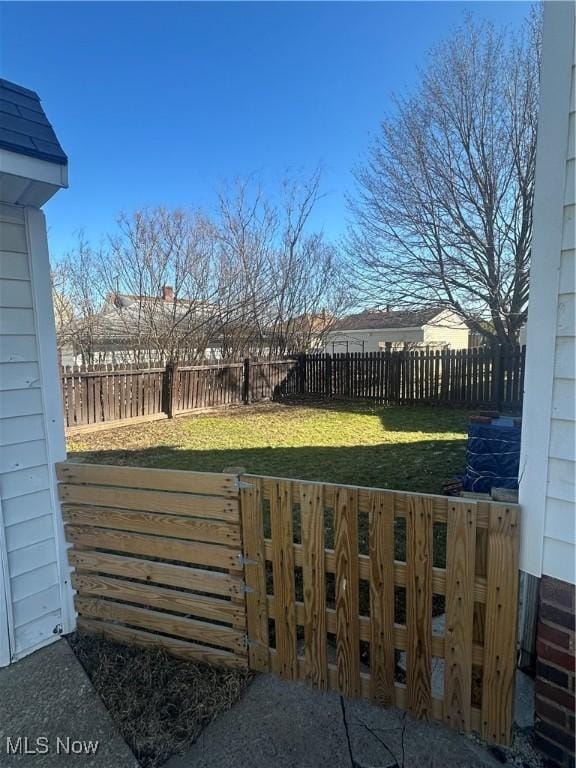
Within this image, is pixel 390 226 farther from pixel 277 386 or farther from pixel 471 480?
pixel 471 480

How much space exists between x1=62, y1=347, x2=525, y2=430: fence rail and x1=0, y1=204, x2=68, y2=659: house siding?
234 inches

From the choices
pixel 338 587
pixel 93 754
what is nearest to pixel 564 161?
pixel 338 587

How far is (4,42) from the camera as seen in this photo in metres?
2.67

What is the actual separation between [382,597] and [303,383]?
440 inches

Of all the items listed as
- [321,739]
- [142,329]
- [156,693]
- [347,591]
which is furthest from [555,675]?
[142,329]

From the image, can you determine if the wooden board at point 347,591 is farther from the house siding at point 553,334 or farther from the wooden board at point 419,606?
the house siding at point 553,334

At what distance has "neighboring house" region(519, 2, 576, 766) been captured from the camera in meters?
1.42

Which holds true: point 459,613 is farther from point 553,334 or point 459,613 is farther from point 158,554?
point 158,554

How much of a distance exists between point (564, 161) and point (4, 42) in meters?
3.36

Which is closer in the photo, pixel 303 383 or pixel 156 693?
pixel 156 693

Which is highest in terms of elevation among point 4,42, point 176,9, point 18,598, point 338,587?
point 176,9

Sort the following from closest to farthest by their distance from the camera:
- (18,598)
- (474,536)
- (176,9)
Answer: (474,536), (18,598), (176,9)

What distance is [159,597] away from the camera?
2215 millimetres

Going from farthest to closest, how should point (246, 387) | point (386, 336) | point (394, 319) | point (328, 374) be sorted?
point (386, 336), point (394, 319), point (328, 374), point (246, 387)
